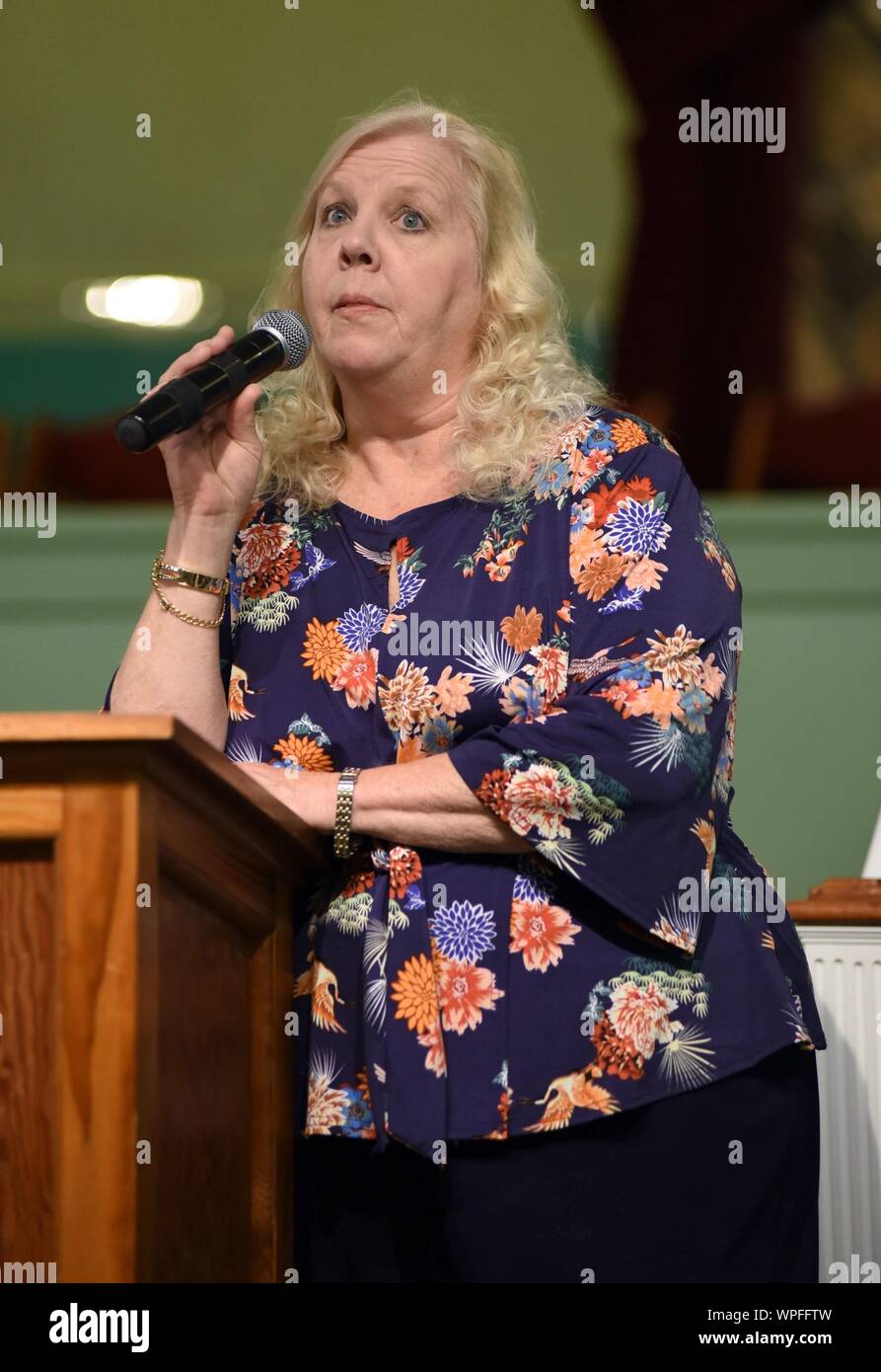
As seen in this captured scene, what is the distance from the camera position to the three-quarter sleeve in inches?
57.8

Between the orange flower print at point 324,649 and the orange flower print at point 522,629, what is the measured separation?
168 millimetres

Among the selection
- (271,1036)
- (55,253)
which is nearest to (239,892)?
(271,1036)

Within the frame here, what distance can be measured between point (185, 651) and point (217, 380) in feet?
0.91

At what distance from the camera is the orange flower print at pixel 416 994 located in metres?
1.49

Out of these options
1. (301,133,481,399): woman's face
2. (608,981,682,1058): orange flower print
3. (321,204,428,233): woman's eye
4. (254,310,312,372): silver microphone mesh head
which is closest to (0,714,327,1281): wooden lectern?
(608,981,682,1058): orange flower print

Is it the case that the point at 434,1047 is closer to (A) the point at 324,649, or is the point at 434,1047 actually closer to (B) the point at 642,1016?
(B) the point at 642,1016

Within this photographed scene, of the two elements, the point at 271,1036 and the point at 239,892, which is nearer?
the point at 239,892

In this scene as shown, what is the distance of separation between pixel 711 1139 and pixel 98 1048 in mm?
671

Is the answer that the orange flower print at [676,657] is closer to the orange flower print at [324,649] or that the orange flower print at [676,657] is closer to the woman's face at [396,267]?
the orange flower print at [324,649]

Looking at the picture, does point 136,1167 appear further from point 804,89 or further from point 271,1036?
point 804,89

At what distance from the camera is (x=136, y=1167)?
1035mm

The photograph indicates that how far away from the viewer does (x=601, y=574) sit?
5.24 feet

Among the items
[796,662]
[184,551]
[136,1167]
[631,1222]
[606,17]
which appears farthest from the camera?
[606,17]

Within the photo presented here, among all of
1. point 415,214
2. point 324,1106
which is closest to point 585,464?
point 415,214
